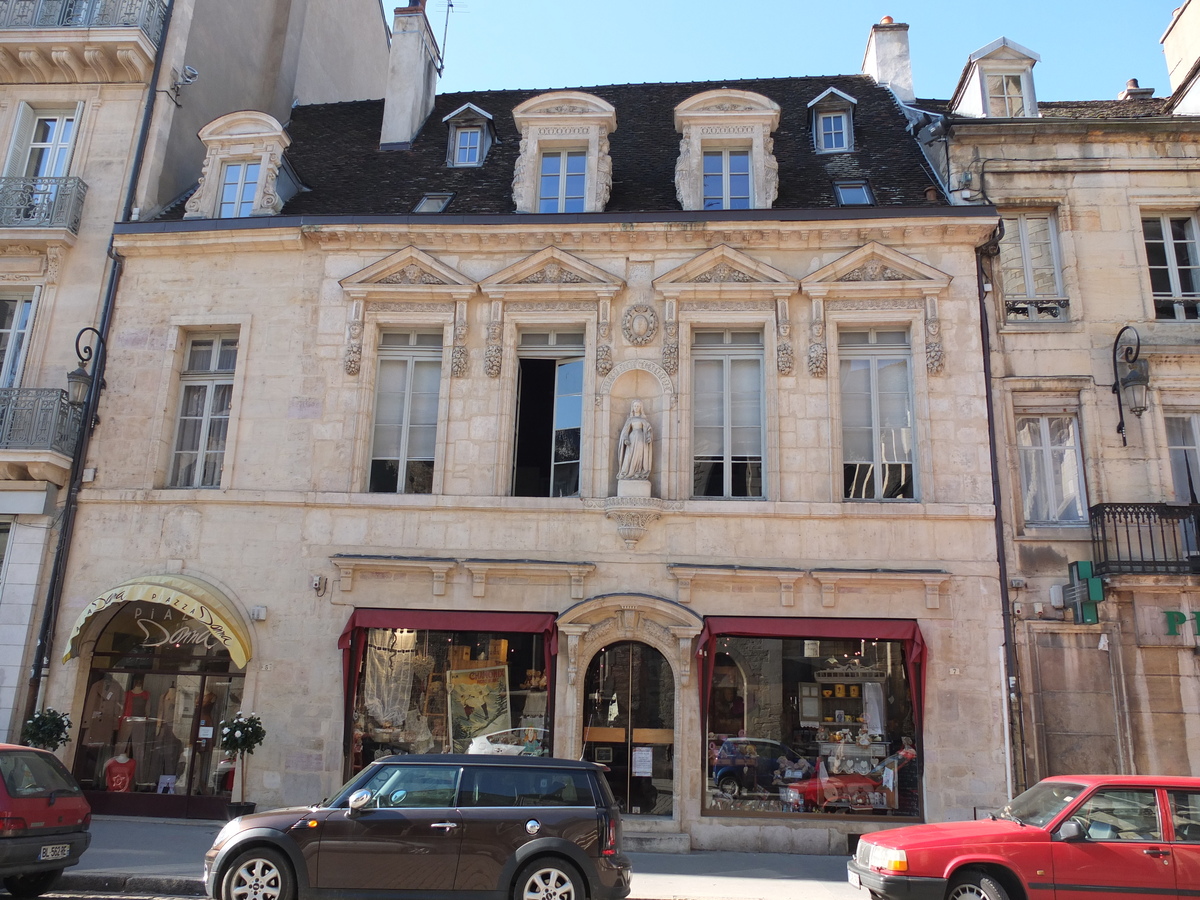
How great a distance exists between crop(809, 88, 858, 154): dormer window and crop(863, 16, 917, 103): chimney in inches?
79.3

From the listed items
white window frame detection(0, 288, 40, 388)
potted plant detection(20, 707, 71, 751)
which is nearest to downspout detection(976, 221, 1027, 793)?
potted plant detection(20, 707, 71, 751)

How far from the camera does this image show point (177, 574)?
12227 millimetres

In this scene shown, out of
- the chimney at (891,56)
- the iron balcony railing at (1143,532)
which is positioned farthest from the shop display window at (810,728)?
the chimney at (891,56)

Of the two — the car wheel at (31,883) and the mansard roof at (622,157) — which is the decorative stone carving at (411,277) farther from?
the car wheel at (31,883)

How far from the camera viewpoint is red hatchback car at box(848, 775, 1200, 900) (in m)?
6.82

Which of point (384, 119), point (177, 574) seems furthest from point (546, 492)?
point (384, 119)

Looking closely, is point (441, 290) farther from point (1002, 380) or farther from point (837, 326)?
point (1002, 380)

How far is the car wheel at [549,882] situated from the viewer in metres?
7.05

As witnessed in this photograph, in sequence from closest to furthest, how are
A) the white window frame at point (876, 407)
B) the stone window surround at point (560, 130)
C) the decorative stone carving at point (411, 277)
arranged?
the white window frame at point (876, 407) → the decorative stone carving at point (411, 277) → the stone window surround at point (560, 130)

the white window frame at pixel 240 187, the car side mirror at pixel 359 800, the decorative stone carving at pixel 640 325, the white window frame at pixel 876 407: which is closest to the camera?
the car side mirror at pixel 359 800

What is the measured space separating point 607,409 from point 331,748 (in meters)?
5.65

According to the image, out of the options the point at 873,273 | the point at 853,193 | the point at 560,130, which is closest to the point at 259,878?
the point at 873,273

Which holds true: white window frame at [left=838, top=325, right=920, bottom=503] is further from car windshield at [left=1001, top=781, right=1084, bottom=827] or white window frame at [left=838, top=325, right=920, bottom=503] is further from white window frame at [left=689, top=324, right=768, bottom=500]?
car windshield at [left=1001, top=781, right=1084, bottom=827]

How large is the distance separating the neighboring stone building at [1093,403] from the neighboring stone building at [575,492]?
674mm
